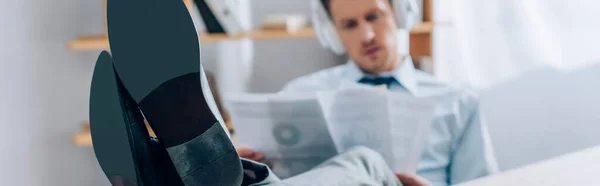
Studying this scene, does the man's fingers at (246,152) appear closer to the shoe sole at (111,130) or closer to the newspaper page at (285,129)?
the newspaper page at (285,129)

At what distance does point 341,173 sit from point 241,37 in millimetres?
844

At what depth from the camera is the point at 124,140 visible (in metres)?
0.73

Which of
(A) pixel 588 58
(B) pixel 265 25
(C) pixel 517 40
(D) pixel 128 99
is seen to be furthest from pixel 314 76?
(D) pixel 128 99

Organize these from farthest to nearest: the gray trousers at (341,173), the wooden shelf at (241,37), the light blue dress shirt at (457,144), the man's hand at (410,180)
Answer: the wooden shelf at (241,37) < the light blue dress shirt at (457,144) < the man's hand at (410,180) < the gray trousers at (341,173)

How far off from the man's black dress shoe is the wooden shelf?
84 cm

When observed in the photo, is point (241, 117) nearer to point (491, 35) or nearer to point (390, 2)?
point (390, 2)

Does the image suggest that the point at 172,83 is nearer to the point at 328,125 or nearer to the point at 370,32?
the point at 328,125

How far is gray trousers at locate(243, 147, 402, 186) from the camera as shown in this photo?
0.81 meters

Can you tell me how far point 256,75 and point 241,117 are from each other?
0.64 metres

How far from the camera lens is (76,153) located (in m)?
1.78

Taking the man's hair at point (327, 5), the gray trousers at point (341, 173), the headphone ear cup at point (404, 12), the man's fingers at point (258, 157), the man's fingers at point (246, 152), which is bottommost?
the man's fingers at point (258, 157)

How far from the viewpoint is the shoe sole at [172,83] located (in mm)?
710

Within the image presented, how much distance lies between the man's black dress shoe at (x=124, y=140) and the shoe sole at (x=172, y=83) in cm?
3

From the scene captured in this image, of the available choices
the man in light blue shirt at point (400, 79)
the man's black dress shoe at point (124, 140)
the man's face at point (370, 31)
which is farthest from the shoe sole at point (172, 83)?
the man's face at point (370, 31)
